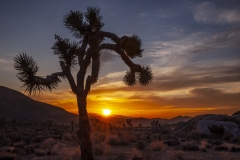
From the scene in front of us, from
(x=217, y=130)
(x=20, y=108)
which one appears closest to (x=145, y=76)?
(x=217, y=130)

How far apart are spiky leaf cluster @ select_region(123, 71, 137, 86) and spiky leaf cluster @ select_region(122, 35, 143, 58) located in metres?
1.04

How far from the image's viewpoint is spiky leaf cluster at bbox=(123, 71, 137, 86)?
44.9 feet

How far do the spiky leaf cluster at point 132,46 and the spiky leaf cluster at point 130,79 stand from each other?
1.04 m

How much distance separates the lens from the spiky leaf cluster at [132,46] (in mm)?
12531

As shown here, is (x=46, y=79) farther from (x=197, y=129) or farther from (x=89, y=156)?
(x=197, y=129)

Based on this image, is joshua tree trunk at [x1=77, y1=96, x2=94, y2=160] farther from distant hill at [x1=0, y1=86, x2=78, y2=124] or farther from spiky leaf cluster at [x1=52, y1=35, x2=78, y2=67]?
distant hill at [x1=0, y1=86, x2=78, y2=124]

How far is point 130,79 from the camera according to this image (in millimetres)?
13750

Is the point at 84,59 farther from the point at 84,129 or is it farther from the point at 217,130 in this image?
the point at 217,130

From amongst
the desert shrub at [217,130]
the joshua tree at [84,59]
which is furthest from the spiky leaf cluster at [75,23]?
the desert shrub at [217,130]

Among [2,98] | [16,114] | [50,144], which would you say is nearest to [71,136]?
[50,144]

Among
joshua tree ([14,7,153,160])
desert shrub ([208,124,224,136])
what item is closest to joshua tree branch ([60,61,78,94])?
joshua tree ([14,7,153,160])

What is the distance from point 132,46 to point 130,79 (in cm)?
191

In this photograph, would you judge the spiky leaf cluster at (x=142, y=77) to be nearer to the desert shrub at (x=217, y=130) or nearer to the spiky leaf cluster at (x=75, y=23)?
the spiky leaf cluster at (x=75, y=23)

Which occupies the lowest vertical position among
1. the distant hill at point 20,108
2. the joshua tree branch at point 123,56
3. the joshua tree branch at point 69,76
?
the joshua tree branch at point 69,76
